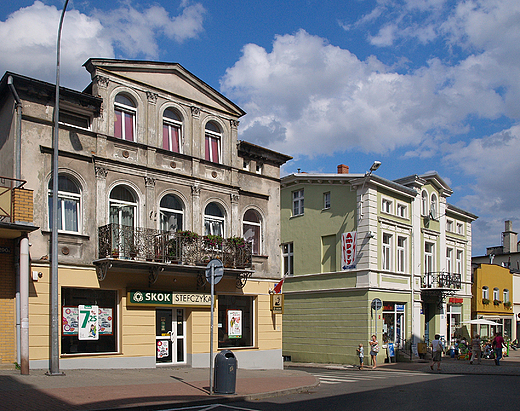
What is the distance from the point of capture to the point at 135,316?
59.2 ft

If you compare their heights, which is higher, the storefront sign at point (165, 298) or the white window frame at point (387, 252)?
the white window frame at point (387, 252)

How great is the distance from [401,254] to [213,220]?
14391mm

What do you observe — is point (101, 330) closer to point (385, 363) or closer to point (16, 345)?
point (16, 345)

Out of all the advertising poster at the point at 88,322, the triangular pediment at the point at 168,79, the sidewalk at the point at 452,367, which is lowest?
the sidewalk at the point at 452,367

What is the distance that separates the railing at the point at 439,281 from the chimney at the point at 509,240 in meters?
22.5

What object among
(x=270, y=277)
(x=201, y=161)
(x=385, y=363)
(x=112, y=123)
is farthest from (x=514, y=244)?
(x=112, y=123)

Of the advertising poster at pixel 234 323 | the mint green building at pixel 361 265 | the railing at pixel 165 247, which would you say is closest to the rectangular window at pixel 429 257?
the mint green building at pixel 361 265

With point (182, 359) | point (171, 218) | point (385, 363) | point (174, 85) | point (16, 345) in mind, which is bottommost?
point (385, 363)

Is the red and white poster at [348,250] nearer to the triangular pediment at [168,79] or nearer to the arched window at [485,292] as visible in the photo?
the triangular pediment at [168,79]

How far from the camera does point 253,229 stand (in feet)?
75.6

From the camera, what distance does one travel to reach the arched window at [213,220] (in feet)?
69.4

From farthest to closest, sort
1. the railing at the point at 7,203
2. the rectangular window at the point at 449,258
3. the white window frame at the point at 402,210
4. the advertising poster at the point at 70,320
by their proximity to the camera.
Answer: the rectangular window at the point at 449,258, the white window frame at the point at 402,210, the advertising poster at the point at 70,320, the railing at the point at 7,203

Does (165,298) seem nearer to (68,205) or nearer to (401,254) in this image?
(68,205)

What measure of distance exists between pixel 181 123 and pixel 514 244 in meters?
44.0
